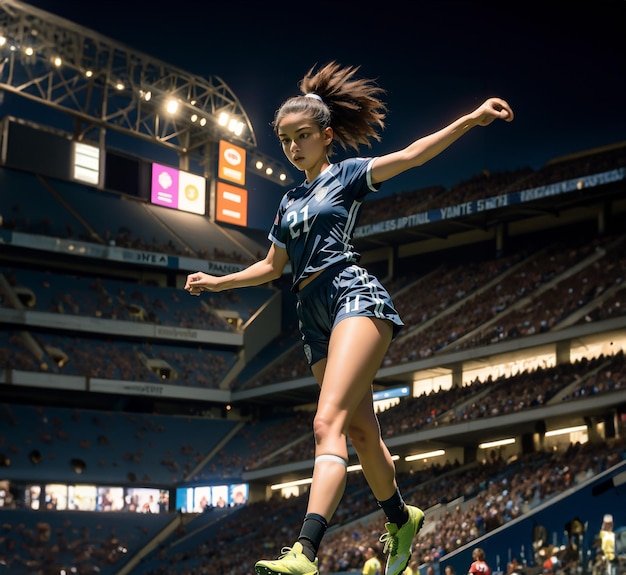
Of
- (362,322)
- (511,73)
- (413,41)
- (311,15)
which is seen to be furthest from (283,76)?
(362,322)

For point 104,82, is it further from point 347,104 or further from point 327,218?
point 327,218

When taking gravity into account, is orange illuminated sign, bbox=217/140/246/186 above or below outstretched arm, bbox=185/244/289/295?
above

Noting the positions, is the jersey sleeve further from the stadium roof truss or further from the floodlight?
the floodlight

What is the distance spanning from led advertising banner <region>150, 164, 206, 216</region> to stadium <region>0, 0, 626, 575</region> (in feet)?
0.37

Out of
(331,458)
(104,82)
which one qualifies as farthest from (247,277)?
(104,82)

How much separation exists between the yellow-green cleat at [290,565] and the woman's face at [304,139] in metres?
1.98

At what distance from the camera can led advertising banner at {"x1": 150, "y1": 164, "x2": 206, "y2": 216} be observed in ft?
146

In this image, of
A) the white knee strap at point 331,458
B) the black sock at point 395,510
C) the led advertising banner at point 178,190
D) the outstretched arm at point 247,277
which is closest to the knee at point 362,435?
the black sock at point 395,510

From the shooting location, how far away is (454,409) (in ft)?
112

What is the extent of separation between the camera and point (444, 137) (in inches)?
185

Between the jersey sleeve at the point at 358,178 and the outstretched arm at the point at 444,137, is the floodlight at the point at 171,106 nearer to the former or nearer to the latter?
the jersey sleeve at the point at 358,178

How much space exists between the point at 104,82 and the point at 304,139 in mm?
37377

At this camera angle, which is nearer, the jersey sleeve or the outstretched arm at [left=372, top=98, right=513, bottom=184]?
the outstretched arm at [left=372, top=98, right=513, bottom=184]

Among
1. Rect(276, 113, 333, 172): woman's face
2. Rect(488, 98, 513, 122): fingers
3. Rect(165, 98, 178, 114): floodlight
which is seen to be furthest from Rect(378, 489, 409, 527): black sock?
Rect(165, 98, 178, 114): floodlight
